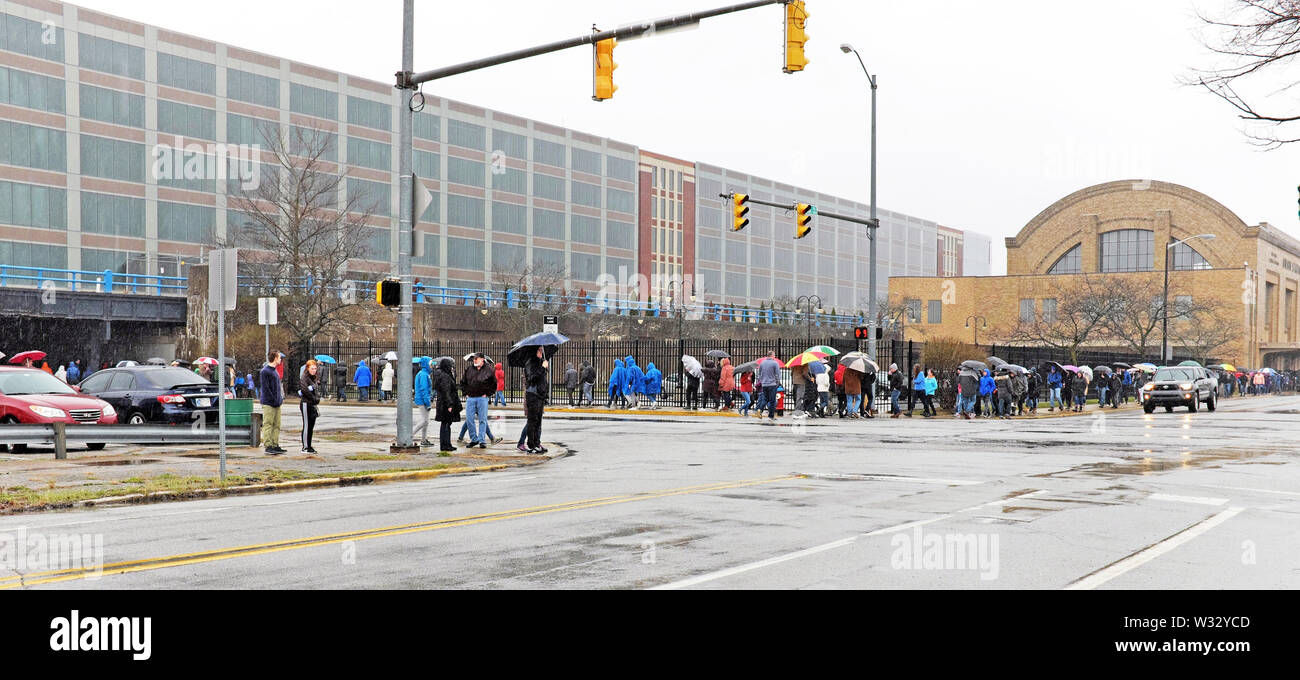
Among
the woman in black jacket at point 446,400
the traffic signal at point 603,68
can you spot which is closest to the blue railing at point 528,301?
the woman in black jacket at point 446,400

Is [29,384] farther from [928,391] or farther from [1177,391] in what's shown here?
[1177,391]

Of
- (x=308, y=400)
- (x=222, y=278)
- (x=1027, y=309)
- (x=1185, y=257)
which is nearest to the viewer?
(x=222, y=278)

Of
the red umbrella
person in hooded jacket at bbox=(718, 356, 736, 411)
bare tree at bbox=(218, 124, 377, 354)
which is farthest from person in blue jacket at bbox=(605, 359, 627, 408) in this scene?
the red umbrella

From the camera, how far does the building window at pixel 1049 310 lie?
78938 mm

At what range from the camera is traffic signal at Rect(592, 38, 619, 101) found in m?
16.1

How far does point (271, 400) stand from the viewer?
17.9 m

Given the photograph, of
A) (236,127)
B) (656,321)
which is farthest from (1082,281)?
(236,127)

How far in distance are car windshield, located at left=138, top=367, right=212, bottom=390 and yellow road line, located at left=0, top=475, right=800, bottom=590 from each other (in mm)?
12527

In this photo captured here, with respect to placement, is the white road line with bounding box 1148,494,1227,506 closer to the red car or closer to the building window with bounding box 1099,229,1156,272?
the red car

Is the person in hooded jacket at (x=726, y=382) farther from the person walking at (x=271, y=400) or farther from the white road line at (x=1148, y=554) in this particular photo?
the white road line at (x=1148, y=554)

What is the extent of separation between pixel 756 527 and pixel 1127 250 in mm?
82801

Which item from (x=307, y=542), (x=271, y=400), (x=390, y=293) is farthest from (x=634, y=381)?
(x=307, y=542)

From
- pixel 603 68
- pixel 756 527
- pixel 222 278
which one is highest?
pixel 603 68
